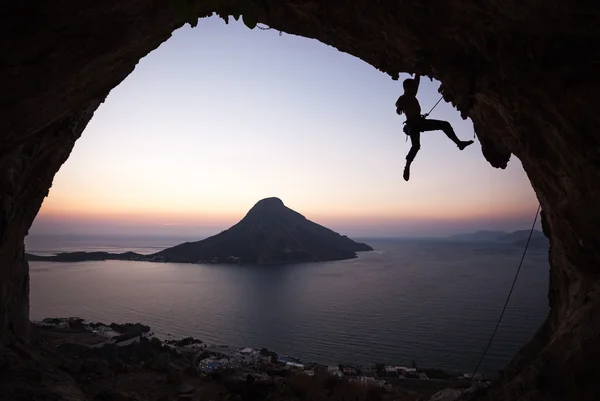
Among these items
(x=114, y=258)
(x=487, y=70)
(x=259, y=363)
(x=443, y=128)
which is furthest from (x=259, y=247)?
(x=487, y=70)

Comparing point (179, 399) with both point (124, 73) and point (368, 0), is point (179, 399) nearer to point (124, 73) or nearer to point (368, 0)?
point (124, 73)

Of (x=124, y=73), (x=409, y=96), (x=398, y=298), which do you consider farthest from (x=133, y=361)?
(x=398, y=298)

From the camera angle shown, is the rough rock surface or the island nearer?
the rough rock surface

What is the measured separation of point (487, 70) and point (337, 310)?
144ft

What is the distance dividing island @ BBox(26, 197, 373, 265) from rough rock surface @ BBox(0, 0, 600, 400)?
345 ft

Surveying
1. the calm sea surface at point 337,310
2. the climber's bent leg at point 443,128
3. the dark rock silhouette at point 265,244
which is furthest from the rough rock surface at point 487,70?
the dark rock silhouette at point 265,244

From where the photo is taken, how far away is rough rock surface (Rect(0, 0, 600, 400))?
414 centimetres

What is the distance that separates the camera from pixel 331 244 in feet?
470

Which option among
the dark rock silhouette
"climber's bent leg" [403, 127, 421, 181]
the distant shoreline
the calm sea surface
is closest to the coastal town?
the calm sea surface

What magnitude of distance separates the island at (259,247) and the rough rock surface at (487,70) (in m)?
105

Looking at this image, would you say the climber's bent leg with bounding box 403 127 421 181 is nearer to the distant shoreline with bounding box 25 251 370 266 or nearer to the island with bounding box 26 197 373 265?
the distant shoreline with bounding box 25 251 370 266

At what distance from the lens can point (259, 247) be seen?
120 m

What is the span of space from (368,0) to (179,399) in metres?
12.1

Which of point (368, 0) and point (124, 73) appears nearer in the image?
point (368, 0)
